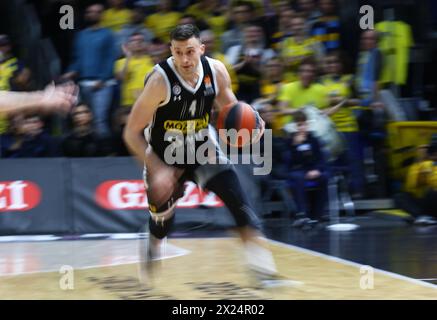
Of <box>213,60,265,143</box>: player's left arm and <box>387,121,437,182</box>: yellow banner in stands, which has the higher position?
<box>213,60,265,143</box>: player's left arm

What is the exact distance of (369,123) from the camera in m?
11.9

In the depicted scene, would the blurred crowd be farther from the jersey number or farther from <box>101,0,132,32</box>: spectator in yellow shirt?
the jersey number

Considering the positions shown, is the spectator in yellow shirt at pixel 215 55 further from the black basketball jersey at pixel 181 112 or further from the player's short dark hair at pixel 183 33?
the player's short dark hair at pixel 183 33

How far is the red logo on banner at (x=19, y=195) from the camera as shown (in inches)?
431

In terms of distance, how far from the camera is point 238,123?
6.80 meters

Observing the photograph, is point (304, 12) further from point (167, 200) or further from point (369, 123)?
point (167, 200)

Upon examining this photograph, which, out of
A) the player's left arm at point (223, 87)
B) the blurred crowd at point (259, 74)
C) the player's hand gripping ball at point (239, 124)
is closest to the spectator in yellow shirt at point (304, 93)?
the blurred crowd at point (259, 74)

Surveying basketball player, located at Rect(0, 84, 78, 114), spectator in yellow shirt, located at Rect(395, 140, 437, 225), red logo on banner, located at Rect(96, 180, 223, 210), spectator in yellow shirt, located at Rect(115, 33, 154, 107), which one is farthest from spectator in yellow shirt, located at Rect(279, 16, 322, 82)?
basketball player, located at Rect(0, 84, 78, 114)

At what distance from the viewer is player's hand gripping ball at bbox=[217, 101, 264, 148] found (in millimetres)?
6809

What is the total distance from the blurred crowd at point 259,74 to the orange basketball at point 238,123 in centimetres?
436

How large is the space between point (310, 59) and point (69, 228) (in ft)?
12.6

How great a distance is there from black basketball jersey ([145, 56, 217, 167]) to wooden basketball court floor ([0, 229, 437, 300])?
1.19 meters

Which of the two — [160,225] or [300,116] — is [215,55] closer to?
[300,116]

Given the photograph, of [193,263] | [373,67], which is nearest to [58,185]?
[193,263]
